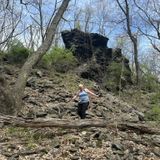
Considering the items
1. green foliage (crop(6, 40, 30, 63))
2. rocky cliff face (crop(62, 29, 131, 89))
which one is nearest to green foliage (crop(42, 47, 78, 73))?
rocky cliff face (crop(62, 29, 131, 89))

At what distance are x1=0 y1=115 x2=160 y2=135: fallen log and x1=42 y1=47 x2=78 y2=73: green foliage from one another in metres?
17.4

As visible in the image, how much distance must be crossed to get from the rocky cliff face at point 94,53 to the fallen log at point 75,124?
1935 cm

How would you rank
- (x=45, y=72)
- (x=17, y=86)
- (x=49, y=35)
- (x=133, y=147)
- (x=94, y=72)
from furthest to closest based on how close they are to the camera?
(x=94, y=72) < (x=45, y=72) < (x=49, y=35) < (x=17, y=86) < (x=133, y=147)

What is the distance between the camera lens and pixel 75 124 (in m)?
12.0

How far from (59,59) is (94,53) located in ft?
13.6

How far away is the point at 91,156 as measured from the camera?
10180mm

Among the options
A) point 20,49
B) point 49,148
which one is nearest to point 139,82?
point 20,49

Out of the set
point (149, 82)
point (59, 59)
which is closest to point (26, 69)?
point (59, 59)

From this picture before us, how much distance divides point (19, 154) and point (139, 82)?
938 inches

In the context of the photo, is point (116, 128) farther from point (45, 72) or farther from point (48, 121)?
point (45, 72)

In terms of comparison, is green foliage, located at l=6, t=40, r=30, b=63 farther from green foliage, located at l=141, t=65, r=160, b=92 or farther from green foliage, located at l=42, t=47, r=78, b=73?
green foliage, located at l=141, t=65, r=160, b=92

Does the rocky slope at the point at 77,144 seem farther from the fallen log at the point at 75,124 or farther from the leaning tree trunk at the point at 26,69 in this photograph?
the leaning tree trunk at the point at 26,69

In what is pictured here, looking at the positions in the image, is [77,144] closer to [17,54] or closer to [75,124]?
[75,124]

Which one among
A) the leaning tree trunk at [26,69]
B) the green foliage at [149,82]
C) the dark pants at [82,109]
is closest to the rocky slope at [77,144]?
the leaning tree trunk at [26,69]
